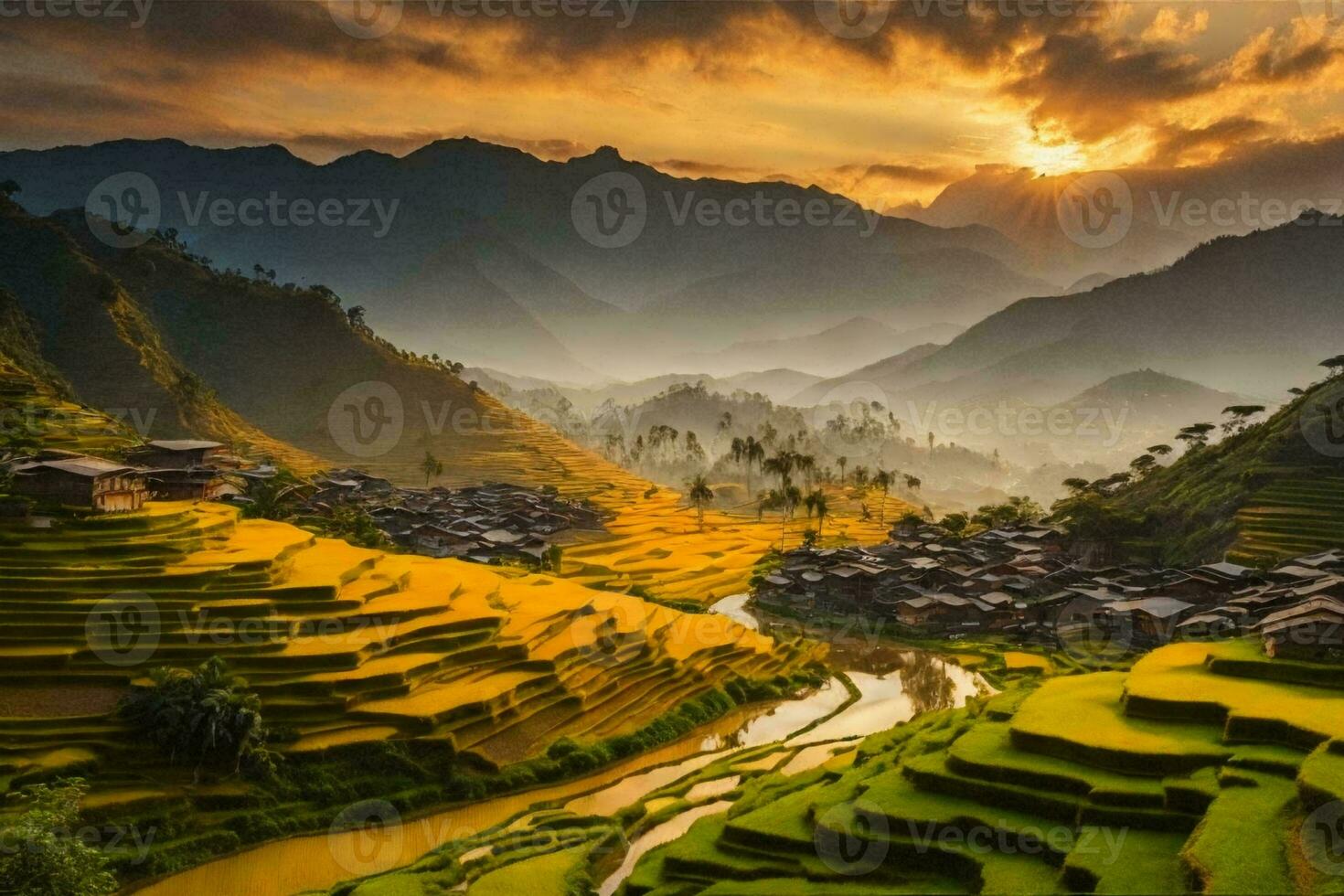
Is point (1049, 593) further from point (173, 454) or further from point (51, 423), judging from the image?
point (51, 423)

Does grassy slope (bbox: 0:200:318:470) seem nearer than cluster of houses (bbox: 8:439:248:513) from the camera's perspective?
No

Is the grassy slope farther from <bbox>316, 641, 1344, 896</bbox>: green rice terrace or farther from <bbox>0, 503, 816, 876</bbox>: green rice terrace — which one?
<bbox>316, 641, 1344, 896</bbox>: green rice terrace

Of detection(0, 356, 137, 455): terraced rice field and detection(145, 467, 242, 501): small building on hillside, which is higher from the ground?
detection(0, 356, 137, 455): terraced rice field

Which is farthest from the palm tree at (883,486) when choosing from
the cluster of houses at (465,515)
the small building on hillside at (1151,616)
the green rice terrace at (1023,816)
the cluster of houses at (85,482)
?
the green rice terrace at (1023,816)

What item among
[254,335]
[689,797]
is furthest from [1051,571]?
[254,335]

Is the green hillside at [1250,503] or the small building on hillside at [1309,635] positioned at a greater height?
the green hillside at [1250,503]

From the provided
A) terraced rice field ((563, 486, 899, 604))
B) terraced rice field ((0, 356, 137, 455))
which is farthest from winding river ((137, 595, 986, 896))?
terraced rice field ((0, 356, 137, 455))

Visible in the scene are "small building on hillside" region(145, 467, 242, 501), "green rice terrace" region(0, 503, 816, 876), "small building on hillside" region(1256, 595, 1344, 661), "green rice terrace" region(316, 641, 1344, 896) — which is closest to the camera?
"green rice terrace" region(316, 641, 1344, 896)

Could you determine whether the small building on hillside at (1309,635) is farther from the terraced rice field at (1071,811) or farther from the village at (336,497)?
the village at (336,497)
